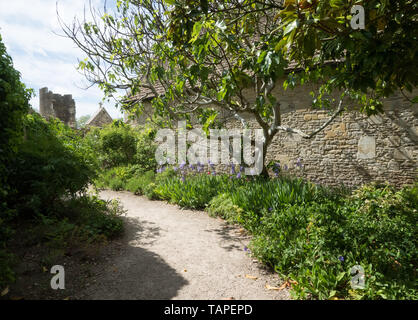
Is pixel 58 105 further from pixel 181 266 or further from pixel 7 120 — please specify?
pixel 181 266

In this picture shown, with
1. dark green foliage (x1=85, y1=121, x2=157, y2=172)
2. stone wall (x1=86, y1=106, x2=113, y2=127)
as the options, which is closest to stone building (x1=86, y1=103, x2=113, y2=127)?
stone wall (x1=86, y1=106, x2=113, y2=127)

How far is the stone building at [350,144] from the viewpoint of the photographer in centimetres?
650

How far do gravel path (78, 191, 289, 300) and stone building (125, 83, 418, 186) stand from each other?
297 cm

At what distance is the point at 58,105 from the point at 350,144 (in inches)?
761

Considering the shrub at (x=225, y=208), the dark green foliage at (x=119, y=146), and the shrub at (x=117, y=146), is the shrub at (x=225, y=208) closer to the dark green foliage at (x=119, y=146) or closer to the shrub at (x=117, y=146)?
the dark green foliage at (x=119, y=146)

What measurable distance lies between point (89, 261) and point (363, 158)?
23.0 feet

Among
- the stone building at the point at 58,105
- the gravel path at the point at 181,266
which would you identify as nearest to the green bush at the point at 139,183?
the gravel path at the point at 181,266

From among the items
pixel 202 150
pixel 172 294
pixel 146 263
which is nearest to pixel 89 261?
pixel 146 263

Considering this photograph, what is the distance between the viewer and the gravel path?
300 centimetres

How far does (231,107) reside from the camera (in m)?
6.17

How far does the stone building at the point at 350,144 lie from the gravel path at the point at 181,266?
2.97 meters

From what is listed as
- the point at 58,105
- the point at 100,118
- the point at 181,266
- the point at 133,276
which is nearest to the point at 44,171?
the point at 133,276

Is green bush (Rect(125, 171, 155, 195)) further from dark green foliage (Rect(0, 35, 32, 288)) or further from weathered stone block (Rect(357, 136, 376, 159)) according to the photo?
weathered stone block (Rect(357, 136, 376, 159))
